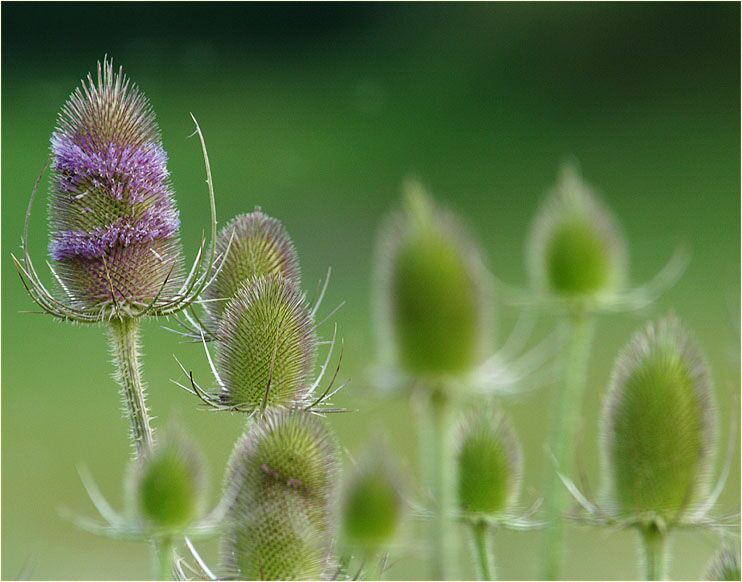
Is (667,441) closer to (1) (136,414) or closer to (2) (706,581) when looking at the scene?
(2) (706,581)

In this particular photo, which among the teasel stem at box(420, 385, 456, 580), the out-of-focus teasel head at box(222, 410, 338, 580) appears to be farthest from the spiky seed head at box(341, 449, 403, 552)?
the out-of-focus teasel head at box(222, 410, 338, 580)

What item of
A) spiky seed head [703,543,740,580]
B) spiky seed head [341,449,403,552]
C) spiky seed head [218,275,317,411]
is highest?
spiky seed head [218,275,317,411]

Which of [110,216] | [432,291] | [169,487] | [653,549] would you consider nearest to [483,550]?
[653,549]

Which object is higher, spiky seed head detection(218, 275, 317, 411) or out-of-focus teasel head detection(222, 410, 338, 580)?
spiky seed head detection(218, 275, 317, 411)

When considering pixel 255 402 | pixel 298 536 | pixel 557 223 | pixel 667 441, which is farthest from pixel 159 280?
pixel 667 441

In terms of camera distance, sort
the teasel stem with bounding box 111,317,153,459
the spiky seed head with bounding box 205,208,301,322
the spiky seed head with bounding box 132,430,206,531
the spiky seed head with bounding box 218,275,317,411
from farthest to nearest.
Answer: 1. the spiky seed head with bounding box 205,208,301,322
2. the teasel stem with bounding box 111,317,153,459
3. the spiky seed head with bounding box 218,275,317,411
4. the spiky seed head with bounding box 132,430,206,531

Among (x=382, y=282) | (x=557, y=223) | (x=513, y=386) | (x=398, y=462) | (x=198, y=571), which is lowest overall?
(x=198, y=571)

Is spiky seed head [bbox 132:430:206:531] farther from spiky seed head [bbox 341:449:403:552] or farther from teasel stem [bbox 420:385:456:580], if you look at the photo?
teasel stem [bbox 420:385:456:580]
